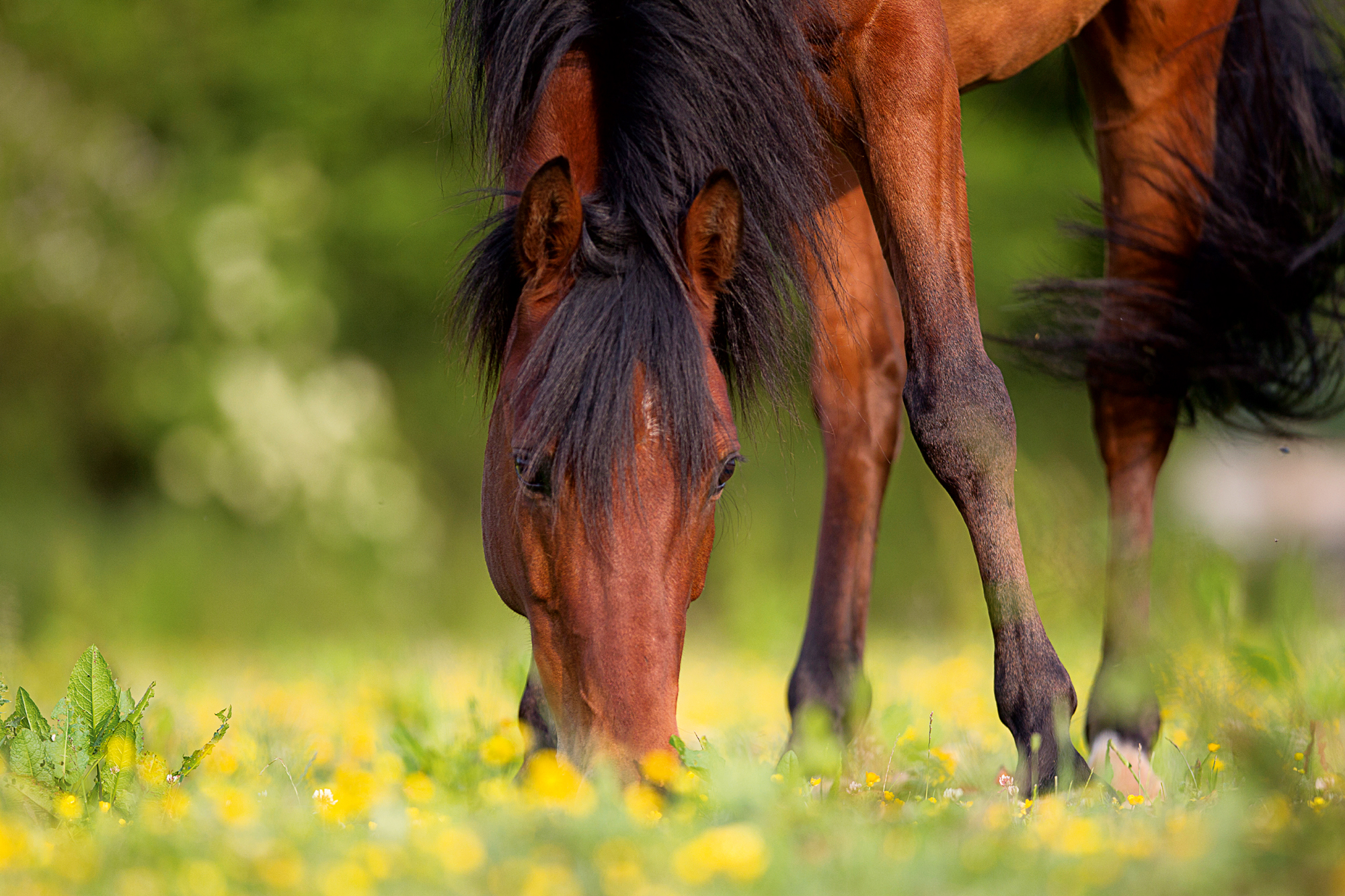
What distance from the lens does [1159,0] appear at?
133 inches

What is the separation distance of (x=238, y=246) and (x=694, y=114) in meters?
9.39

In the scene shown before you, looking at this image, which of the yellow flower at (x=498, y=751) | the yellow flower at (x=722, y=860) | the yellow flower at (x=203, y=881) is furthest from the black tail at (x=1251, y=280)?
the yellow flower at (x=203, y=881)

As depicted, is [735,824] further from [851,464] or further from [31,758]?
[851,464]

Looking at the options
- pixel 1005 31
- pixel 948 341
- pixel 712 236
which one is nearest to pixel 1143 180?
pixel 1005 31

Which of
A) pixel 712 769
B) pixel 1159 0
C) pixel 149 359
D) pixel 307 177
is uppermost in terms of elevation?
pixel 307 177

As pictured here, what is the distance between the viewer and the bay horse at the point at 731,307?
1900mm

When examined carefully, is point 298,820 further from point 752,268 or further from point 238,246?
point 238,246

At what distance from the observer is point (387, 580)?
1002 centimetres

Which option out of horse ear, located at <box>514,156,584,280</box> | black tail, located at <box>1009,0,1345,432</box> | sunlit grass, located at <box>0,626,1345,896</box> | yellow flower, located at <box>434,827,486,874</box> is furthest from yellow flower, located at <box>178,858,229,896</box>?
black tail, located at <box>1009,0,1345,432</box>

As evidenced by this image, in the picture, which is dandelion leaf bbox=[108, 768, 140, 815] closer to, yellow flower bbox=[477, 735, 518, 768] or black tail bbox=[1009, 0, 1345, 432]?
yellow flower bbox=[477, 735, 518, 768]

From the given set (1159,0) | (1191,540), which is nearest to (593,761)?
(1191,540)

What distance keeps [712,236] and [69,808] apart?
150cm

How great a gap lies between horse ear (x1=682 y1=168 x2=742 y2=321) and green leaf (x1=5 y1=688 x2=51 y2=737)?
1.41m

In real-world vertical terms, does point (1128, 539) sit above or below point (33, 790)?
above
